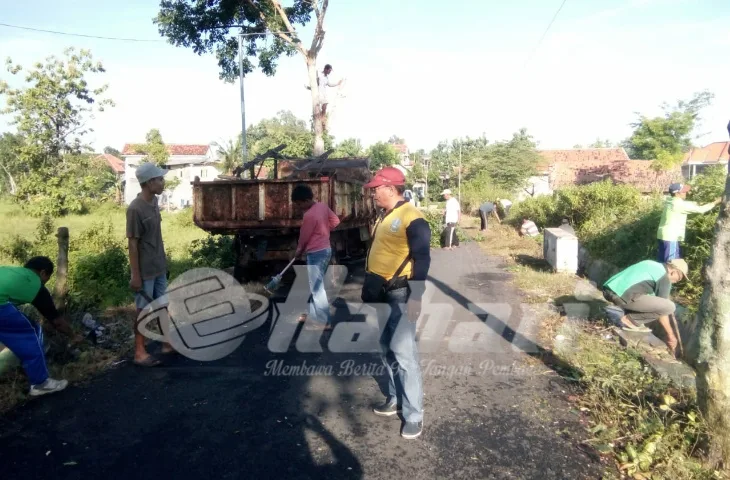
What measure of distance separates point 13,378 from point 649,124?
114ft

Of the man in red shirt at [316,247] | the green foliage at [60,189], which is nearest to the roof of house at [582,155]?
the green foliage at [60,189]

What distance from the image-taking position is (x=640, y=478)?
3002mm

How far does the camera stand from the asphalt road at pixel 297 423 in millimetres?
3188

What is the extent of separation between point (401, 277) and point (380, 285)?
6.3 inches

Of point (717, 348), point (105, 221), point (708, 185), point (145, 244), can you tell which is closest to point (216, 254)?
point (145, 244)

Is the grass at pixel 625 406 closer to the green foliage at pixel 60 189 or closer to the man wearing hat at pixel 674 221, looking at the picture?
the man wearing hat at pixel 674 221

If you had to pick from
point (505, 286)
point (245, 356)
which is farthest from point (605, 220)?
point (245, 356)

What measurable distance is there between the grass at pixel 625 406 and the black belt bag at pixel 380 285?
158 centimetres

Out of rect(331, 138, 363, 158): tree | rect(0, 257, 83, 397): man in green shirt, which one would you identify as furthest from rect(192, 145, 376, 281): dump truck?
rect(331, 138, 363, 158): tree

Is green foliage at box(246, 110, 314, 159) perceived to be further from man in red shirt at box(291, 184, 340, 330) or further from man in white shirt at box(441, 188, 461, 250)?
man in red shirt at box(291, 184, 340, 330)

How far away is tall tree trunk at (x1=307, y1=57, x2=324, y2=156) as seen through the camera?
1644cm

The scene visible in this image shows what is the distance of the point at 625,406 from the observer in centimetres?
376

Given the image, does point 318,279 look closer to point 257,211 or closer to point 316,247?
point 316,247

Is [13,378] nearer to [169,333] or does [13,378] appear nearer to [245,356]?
[169,333]
